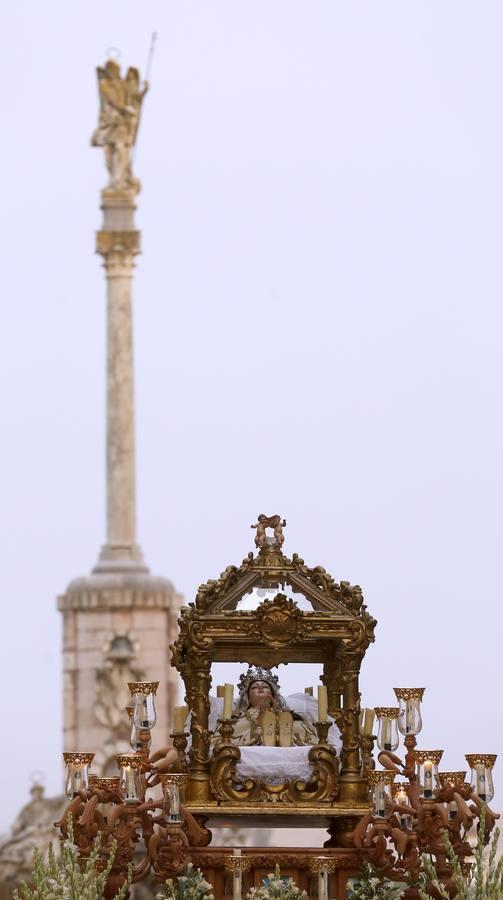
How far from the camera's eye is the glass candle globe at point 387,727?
56.9ft

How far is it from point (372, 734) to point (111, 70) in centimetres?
2530

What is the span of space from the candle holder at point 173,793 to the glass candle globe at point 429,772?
1549 millimetres

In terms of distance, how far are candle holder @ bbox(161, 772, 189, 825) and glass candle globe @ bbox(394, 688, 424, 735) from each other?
155cm

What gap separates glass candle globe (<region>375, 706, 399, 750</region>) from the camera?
17.3 m

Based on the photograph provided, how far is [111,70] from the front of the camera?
1629 inches

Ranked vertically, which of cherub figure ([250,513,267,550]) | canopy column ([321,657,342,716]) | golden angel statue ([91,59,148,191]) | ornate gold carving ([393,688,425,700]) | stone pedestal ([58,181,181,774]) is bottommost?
ornate gold carving ([393,688,425,700])

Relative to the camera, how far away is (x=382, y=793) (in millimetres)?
16625

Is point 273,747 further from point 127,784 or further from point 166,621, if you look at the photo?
point 166,621

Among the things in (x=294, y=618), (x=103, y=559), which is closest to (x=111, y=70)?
(x=103, y=559)

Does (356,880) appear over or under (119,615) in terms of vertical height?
under

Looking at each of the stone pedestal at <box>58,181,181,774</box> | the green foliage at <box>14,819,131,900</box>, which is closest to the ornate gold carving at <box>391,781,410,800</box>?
the green foliage at <box>14,819,131,900</box>

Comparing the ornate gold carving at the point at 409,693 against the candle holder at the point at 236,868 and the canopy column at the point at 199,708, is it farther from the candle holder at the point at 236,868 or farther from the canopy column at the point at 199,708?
the candle holder at the point at 236,868

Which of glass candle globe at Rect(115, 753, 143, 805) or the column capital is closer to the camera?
glass candle globe at Rect(115, 753, 143, 805)

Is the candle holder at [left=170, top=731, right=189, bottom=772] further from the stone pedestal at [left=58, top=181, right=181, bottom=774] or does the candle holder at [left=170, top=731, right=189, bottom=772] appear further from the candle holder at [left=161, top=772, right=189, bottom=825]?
the stone pedestal at [left=58, top=181, right=181, bottom=774]
